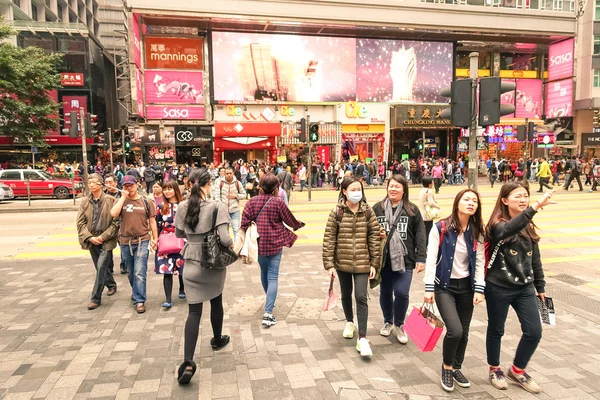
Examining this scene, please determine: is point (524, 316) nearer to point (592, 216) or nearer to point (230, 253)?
point (230, 253)

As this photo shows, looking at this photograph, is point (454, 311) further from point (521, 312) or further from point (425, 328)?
point (521, 312)

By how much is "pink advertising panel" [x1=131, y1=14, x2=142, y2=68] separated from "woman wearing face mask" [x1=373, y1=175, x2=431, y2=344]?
1037 inches

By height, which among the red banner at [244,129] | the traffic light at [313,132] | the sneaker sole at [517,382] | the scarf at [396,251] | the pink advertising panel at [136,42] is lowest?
the sneaker sole at [517,382]

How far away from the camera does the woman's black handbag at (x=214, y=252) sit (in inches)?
153

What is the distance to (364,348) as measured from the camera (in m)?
4.16

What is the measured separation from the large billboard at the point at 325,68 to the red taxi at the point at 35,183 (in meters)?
13.6

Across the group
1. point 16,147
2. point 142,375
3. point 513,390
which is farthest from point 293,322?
point 16,147

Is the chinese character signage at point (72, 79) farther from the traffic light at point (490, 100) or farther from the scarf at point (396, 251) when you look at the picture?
the scarf at point (396, 251)

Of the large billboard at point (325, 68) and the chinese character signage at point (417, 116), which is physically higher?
the large billboard at point (325, 68)

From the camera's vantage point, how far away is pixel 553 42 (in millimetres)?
38000

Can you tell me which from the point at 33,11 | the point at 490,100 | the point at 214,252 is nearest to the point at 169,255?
the point at 214,252

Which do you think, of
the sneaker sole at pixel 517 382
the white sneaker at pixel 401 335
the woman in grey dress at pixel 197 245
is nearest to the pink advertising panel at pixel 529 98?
the white sneaker at pixel 401 335

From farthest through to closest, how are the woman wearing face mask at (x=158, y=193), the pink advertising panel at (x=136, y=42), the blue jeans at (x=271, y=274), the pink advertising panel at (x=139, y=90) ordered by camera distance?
the pink advertising panel at (x=139, y=90) < the pink advertising panel at (x=136, y=42) < the woman wearing face mask at (x=158, y=193) < the blue jeans at (x=271, y=274)

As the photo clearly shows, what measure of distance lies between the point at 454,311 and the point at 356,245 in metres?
1.09
